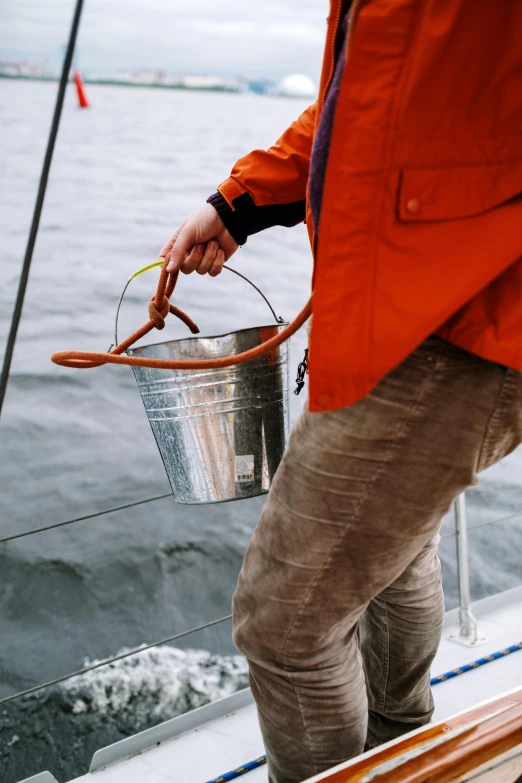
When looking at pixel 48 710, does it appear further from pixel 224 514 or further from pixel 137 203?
pixel 137 203

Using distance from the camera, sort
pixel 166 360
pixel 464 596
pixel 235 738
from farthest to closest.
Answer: pixel 464 596
pixel 235 738
pixel 166 360

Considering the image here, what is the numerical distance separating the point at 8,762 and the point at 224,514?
2.81 meters

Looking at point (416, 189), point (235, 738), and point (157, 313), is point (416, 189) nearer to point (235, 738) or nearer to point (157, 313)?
point (157, 313)

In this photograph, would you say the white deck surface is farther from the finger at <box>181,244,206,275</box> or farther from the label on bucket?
the finger at <box>181,244,206,275</box>

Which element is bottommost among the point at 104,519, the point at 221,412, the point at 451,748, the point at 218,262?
the point at 104,519

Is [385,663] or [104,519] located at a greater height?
[385,663]

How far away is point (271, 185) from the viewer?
121 cm

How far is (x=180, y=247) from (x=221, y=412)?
0.93ft

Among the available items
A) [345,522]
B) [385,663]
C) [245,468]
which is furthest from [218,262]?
[385,663]

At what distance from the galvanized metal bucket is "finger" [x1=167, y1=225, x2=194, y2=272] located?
0.13 metres

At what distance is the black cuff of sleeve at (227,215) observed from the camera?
49.2 inches

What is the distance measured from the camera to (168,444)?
141 cm

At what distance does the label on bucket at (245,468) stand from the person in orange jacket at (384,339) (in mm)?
399

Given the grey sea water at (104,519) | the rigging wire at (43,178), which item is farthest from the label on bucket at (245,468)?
the grey sea water at (104,519)
